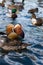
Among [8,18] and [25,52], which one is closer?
[25,52]

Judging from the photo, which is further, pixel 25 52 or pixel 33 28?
pixel 33 28

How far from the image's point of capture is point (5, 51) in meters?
15.5

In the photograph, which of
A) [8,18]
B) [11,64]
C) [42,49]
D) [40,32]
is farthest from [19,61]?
[8,18]

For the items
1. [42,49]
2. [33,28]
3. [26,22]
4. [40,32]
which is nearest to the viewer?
[42,49]

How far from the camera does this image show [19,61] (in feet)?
47.5

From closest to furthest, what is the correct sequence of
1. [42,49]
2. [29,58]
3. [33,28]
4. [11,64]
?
[11,64], [29,58], [42,49], [33,28]

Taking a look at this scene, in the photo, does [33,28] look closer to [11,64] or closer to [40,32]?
[40,32]

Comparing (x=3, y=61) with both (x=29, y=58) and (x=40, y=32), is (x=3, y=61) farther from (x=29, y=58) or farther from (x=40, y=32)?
(x=40, y=32)

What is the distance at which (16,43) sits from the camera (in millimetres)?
15375

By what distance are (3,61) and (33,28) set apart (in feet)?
32.0

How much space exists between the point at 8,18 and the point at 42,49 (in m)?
12.8

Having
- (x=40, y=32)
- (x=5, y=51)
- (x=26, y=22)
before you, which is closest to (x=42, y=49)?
(x=5, y=51)

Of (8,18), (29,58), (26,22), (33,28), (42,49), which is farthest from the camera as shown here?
(8,18)

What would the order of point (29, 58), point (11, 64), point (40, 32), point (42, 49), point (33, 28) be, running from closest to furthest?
point (11, 64), point (29, 58), point (42, 49), point (40, 32), point (33, 28)
